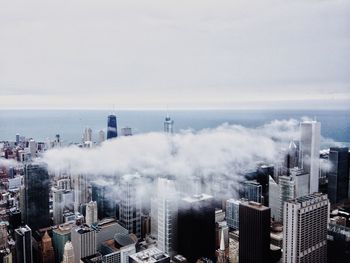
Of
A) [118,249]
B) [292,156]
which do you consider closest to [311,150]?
[292,156]

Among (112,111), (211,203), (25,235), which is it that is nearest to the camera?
(25,235)

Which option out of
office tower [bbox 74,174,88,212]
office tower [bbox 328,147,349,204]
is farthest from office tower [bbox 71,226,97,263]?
office tower [bbox 328,147,349,204]

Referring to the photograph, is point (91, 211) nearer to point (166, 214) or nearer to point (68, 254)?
point (68, 254)

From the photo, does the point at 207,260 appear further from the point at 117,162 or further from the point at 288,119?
the point at 288,119

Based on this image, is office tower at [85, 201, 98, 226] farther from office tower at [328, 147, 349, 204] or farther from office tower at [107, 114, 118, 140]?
office tower at [328, 147, 349, 204]

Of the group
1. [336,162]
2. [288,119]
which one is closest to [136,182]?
[288,119]

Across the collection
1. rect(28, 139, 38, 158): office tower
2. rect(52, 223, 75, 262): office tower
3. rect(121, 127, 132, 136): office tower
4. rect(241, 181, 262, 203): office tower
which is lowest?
rect(52, 223, 75, 262): office tower
